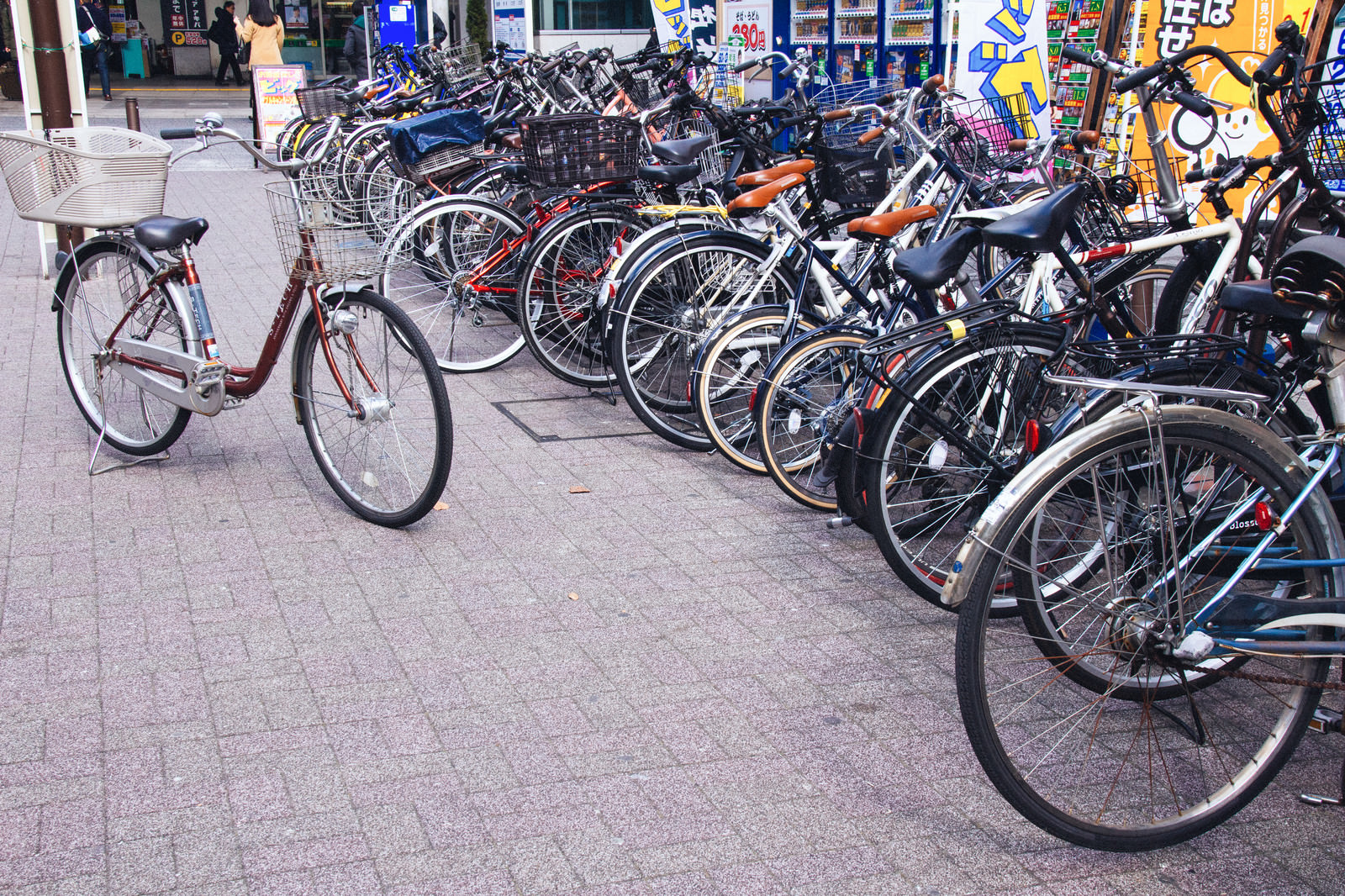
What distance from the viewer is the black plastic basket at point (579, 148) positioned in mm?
5836

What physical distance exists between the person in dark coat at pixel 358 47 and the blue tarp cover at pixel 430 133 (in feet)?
41.7

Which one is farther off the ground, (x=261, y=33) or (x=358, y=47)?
(x=261, y=33)

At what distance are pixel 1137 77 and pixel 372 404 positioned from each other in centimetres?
292

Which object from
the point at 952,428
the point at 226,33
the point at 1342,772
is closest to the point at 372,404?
the point at 952,428

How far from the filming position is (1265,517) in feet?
8.55

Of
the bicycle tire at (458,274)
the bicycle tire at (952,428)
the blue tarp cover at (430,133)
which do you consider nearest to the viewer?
the bicycle tire at (952,428)

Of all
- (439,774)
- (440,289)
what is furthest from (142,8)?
(439,774)

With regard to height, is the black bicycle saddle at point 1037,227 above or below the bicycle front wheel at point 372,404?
above

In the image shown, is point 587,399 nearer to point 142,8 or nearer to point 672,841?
point 672,841

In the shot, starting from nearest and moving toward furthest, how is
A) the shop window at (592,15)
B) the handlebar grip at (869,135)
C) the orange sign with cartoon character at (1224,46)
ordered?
the handlebar grip at (869,135) < the orange sign with cartoon character at (1224,46) < the shop window at (592,15)

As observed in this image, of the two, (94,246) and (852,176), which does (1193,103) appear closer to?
(852,176)

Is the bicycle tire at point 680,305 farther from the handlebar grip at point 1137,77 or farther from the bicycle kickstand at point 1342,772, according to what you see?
the bicycle kickstand at point 1342,772

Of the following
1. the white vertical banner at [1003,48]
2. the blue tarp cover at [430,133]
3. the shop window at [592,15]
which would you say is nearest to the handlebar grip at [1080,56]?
the white vertical banner at [1003,48]

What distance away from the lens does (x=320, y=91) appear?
12.5 m
